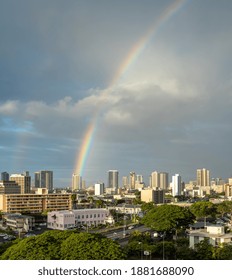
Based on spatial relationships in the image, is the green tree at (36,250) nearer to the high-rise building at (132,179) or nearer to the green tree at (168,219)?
the green tree at (168,219)

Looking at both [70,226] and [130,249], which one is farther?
[70,226]

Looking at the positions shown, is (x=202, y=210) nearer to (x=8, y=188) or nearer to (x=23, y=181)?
(x=8, y=188)

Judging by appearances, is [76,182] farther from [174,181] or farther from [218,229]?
[218,229]

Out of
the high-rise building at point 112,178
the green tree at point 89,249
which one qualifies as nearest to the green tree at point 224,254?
the green tree at point 89,249

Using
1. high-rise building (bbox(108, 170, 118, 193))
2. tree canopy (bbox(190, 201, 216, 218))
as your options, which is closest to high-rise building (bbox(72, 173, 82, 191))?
high-rise building (bbox(108, 170, 118, 193))

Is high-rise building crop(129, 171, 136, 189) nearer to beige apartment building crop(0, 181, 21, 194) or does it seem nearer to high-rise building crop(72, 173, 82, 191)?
high-rise building crop(72, 173, 82, 191)
